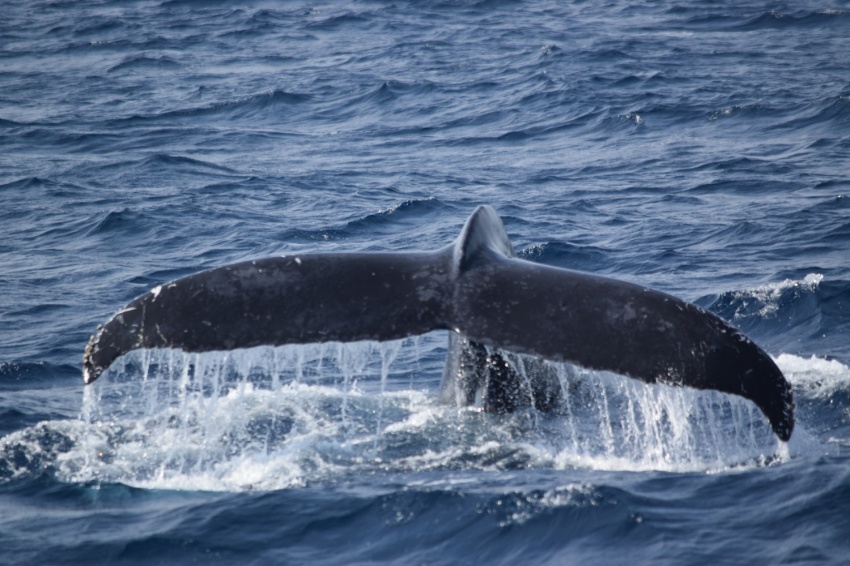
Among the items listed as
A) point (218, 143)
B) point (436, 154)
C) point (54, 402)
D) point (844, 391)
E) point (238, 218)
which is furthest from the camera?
point (218, 143)

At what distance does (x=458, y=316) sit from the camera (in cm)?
513

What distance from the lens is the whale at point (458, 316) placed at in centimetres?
469

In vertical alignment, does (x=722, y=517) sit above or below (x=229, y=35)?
below

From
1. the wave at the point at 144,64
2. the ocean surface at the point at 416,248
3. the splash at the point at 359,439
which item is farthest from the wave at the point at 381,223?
the wave at the point at 144,64

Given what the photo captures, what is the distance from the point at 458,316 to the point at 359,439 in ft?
6.13

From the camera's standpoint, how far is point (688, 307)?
193 inches

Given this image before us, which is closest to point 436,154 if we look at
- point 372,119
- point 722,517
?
point 372,119

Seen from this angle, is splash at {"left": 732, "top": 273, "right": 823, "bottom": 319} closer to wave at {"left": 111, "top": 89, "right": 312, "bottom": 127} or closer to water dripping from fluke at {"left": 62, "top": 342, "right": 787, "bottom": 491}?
water dripping from fluke at {"left": 62, "top": 342, "right": 787, "bottom": 491}

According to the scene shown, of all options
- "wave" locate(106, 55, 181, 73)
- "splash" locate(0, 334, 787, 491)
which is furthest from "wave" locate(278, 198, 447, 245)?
"wave" locate(106, 55, 181, 73)

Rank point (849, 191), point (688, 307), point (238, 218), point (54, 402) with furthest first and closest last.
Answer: point (238, 218)
point (849, 191)
point (54, 402)
point (688, 307)

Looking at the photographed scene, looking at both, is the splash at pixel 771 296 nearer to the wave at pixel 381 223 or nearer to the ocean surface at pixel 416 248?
the ocean surface at pixel 416 248

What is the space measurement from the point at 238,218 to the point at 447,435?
27.1 feet

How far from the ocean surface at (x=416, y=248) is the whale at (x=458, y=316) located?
135mm

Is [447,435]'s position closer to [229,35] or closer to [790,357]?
[790,357]
